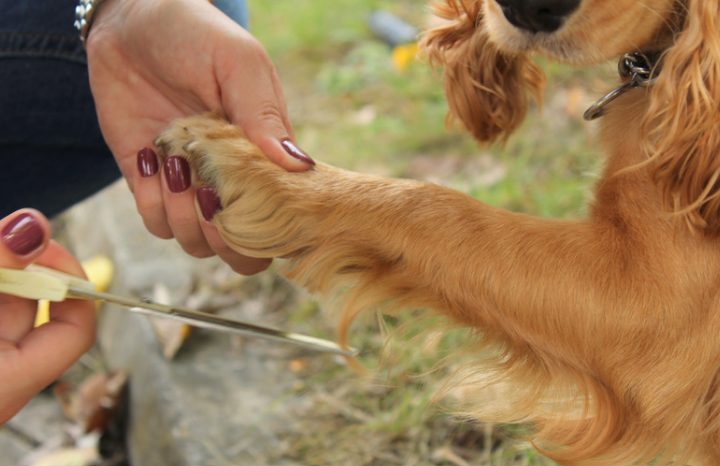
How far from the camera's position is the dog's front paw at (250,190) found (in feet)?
5.14

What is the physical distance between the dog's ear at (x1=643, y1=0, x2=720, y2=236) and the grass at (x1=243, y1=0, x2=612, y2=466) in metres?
0.47

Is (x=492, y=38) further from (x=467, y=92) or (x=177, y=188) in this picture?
(x=177, y=188)

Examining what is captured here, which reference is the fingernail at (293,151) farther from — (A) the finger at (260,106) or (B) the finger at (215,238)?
(B) the finger at (215,238)

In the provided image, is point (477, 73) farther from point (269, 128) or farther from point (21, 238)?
point (21, 238)

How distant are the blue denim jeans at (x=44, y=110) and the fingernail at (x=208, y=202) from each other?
22.7 inches

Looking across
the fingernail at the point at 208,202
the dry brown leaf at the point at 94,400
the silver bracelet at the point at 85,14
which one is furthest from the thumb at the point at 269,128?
the dry brown leaf at the point at 94,400

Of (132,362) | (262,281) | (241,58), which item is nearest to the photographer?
(241,58)

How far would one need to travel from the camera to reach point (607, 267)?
4.66ft

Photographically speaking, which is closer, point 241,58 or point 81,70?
point 241,58

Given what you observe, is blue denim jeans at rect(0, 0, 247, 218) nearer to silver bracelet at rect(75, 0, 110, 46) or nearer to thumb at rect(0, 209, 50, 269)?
silver bracelet at rect(75, 0, 110, 46)

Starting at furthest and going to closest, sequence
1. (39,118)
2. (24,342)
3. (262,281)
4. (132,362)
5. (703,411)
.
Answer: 1. (262,281)
2. (132,362)
3. (39,118)
4. (703,411)
5. (24,342)

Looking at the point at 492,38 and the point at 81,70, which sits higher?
the point at 492,38

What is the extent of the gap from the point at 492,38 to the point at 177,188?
2.64 ft

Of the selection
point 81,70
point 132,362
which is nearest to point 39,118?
point 81,70
